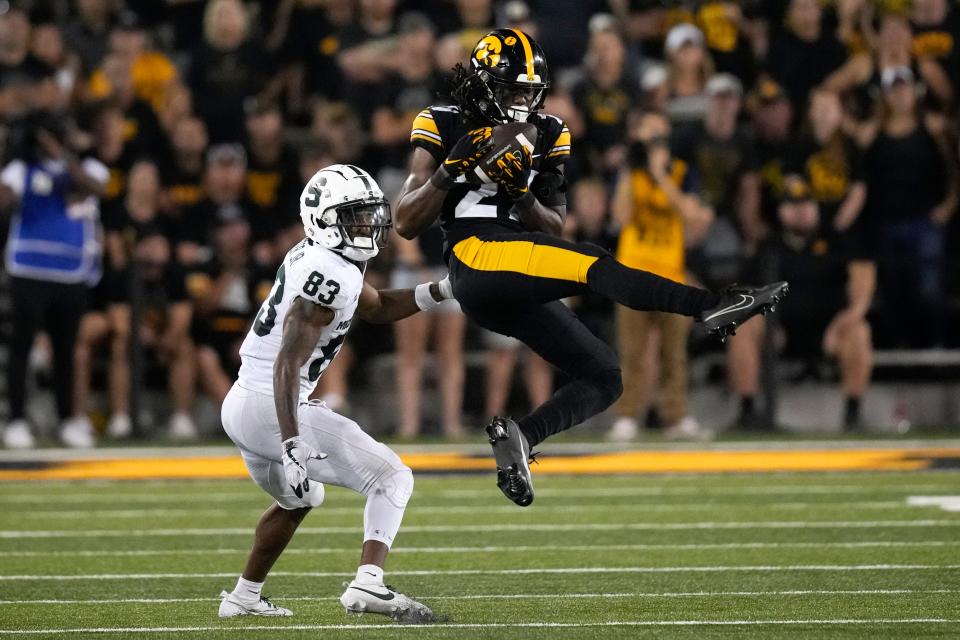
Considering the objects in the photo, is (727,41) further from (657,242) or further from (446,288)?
(446,288)

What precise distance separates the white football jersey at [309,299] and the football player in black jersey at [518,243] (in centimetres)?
53

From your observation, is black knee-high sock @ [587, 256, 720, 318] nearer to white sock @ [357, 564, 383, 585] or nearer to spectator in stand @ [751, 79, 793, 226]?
white sock @ [357, 564, 383, 585]

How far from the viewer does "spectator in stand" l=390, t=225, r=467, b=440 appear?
11.7 metres

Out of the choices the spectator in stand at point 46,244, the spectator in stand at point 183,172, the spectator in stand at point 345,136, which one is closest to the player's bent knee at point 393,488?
the spectator in stand at point 46,244

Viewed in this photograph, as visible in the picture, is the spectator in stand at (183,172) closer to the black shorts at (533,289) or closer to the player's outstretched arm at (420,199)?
the player's outstretched arm at (420,199)

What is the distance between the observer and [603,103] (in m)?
12.0

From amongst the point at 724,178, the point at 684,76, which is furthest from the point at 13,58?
the point at 724,178

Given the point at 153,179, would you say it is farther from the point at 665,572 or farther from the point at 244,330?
the point at 665,572

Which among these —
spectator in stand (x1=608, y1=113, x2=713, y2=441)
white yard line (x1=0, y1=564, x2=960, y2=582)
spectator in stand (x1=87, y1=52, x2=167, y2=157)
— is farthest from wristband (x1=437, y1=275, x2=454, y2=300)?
spectator in stand (x1=87, y1=52, x2=167, y2=157)

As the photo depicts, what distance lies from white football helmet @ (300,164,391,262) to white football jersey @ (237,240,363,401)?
0.05 m

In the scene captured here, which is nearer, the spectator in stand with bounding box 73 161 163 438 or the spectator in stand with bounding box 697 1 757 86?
the spectator in stand with bounding box 73 161 163 438

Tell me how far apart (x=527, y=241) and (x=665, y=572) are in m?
1.57

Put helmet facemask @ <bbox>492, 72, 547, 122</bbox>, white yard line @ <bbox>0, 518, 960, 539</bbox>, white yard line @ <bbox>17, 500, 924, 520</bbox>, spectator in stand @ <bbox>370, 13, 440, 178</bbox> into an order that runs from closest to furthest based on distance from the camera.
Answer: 1. helmet facemask @ <bbox>492, 72, 547, 122</bbox>
2. white yard line @ <bbox>0, 518, 960, 539</bbox>
3. white yard line @ <bbox>17, 500, 924, 520</bbox>
4. spectator in stand @ <bbox>370, 13, 440, 178</bbox>

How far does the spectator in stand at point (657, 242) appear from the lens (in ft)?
36.3
